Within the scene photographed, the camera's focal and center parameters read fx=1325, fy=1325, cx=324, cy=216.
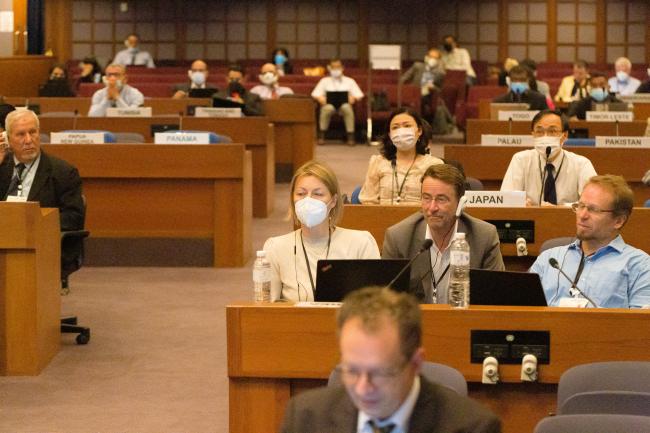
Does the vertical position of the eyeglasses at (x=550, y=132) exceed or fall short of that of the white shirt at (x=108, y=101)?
it falls short

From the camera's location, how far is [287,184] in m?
14.8

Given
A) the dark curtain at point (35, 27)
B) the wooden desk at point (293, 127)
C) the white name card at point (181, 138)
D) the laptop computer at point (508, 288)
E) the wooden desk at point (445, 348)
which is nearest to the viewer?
the wooden desk at point (445, 348)

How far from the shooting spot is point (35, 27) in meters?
23.5

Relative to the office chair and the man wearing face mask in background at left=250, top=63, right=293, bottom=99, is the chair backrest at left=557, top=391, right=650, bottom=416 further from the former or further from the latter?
the man wearing face mask in background at left=250, top=63, right=293, bottom=99

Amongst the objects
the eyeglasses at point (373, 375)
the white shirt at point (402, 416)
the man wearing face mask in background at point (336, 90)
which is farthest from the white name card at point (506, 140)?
the man wearing face mask in background at point (336, 90)

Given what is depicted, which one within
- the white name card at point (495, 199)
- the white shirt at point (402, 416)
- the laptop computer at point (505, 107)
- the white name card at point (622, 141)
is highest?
the laptop computer at point (505, 107)

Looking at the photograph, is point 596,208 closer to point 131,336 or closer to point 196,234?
point 131,336

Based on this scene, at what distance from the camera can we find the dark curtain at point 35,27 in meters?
23.3

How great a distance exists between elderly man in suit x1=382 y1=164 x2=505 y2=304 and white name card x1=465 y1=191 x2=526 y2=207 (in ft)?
4.27

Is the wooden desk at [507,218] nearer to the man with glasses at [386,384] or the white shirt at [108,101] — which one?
the man with glasses at [386,384]

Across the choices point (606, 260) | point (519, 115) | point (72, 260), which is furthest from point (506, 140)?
point (606, 260)

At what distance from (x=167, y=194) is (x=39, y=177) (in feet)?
7.62

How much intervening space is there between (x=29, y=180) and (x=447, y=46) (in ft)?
49.6

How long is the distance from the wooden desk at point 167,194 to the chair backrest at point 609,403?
20.9 feet
